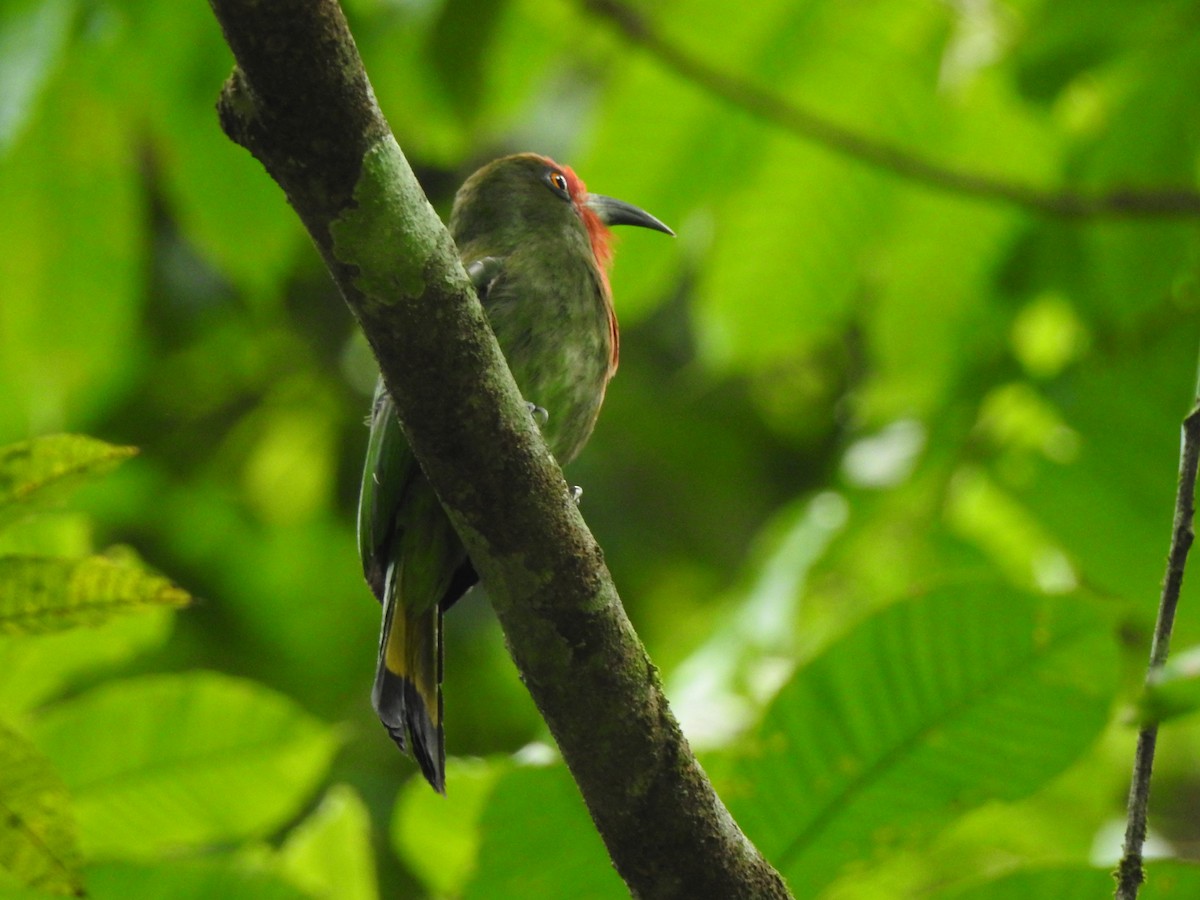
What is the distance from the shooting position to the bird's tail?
2.36 metres

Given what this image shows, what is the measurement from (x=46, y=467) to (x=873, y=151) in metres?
2.22

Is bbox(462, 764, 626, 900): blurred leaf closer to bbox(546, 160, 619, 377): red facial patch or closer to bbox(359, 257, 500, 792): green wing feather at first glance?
bbox(359, 257, 500, 792): green wing feather

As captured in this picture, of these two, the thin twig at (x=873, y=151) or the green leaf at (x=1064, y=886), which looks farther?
the thin twig at (x=873, y=151)

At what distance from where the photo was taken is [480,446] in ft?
5.32

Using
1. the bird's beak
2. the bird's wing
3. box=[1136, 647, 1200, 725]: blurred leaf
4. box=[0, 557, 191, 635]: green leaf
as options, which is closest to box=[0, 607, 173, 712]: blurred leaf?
the bird's wing

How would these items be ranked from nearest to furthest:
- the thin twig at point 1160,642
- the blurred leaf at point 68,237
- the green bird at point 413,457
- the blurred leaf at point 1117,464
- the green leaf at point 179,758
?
the thin twig at point 1160,642 → the green leaf at point 179,758 → the green bird at point 413,457 → the blurred leaf at point 1117,464 → the blurred leaf at point 68,237

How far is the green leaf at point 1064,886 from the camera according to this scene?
1787 millimetres

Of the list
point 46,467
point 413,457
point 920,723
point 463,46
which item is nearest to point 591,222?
point 463,46

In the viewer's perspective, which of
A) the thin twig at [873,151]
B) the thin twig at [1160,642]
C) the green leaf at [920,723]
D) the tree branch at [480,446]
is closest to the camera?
the tree branch at [480,446]

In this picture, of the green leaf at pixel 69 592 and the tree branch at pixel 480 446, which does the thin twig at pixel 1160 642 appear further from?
the green leaf at pixel 69 592

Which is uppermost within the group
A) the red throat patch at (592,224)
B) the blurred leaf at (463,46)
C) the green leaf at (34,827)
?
the blurred leaf at (463,46)

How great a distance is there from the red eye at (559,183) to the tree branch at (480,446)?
155 cm

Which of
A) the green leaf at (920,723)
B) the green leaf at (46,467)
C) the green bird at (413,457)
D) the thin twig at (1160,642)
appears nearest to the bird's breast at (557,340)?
the green bird at (413,457)

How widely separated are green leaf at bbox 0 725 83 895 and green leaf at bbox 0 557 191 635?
0.44ft
